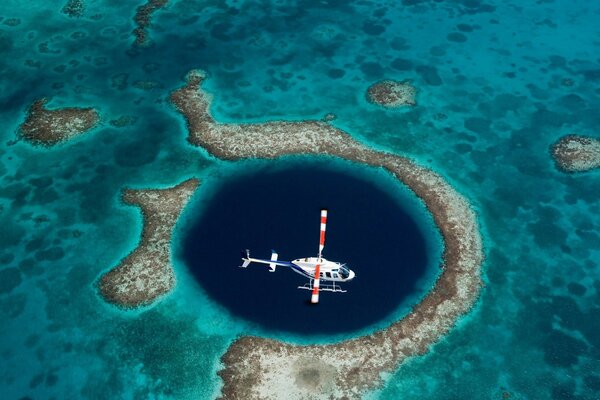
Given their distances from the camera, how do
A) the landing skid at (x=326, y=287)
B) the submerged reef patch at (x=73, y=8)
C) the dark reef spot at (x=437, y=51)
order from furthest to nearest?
the submerged reef patch at (x=73, y=8), the dark reef spot at (x=437, y=51), the landing skid at (x=326, y=287)

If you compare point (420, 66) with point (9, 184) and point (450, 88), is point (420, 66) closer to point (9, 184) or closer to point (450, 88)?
point (450, 88)

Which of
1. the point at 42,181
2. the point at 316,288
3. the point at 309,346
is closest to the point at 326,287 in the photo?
the point at 316,288

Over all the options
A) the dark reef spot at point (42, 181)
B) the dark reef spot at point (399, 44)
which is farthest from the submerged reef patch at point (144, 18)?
the dark reef spot at point (399, 44)

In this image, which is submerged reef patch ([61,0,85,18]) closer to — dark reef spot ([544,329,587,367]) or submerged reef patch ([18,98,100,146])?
submerged reef patch ([18,98,100,146])

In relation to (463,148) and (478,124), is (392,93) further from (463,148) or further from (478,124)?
(463,148)

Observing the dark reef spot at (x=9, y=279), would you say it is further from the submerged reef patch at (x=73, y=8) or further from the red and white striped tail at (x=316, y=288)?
the submerged reef patch at (x=73, y=8)
